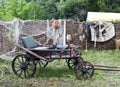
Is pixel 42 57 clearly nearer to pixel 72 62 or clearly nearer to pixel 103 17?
pixel 72 62

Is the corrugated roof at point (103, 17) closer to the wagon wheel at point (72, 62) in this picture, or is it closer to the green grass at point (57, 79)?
the green grass at point (57, 79)

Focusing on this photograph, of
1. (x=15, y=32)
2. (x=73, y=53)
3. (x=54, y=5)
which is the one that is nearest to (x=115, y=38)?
(x=15, y=32)

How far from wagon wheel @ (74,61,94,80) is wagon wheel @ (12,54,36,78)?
1.22 metres

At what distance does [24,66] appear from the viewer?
9836 mm

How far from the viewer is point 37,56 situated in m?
9.73

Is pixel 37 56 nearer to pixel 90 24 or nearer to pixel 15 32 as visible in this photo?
pixel 15 32

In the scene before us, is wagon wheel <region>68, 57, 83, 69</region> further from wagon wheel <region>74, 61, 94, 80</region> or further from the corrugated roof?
the corrugated roof

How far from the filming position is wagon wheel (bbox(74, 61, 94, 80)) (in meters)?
9.59

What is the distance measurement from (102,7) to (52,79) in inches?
722

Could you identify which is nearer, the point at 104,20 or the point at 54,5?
the point at 104,20

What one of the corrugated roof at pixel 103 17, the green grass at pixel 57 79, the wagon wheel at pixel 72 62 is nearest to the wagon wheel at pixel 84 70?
the green grass at pixel 57 79

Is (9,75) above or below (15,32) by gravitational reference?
below

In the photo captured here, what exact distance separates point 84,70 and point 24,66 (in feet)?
5.56

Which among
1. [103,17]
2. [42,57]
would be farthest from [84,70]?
[103,17]
